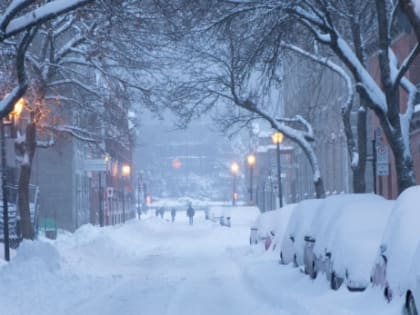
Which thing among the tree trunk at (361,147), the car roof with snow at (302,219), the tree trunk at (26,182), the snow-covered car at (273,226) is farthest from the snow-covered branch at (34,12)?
the tree trunk at (26,182)

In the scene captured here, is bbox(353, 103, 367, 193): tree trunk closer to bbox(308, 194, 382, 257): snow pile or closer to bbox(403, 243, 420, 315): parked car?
bbox(308, 194, 382, 257): snow pile

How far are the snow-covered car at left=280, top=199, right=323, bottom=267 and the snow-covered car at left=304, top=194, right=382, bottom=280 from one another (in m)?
0.98

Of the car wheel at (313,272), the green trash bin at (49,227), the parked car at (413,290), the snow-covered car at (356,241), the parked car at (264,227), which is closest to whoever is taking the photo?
the parked car at (413,290)

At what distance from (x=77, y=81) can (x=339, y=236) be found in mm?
19129

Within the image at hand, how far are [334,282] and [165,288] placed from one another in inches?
209

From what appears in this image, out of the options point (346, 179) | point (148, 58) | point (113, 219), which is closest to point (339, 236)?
point (148, 58)

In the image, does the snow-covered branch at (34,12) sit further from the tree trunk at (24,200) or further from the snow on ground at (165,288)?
the tree trunk at (24,200)

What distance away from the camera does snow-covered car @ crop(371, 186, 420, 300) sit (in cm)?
1091

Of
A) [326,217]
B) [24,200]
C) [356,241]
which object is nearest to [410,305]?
[356,241]

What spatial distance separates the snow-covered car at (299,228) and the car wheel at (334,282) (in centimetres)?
414

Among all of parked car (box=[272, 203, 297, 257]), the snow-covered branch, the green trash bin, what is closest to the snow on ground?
parked car (box=[272, 203, 297, 257])

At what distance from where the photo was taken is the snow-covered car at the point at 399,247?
35.8 feet

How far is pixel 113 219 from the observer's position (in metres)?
80.2

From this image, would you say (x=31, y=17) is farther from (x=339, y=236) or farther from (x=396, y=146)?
(x=396, y=146)
